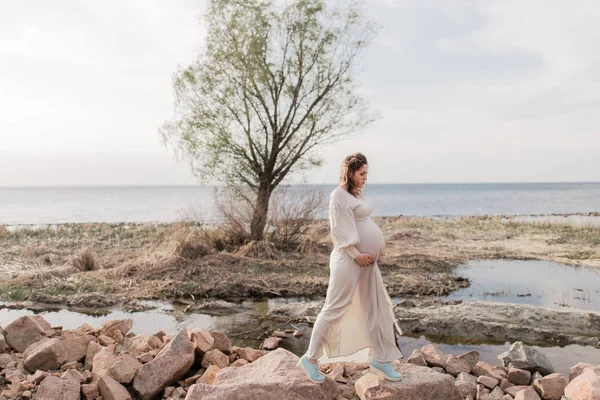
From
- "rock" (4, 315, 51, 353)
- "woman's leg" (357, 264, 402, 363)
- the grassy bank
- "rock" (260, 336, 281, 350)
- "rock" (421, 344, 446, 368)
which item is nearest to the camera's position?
"woman's leg" (357, 264, 402, 363)

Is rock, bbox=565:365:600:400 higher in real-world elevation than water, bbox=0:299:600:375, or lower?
higher

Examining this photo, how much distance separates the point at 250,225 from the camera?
13.6 meters

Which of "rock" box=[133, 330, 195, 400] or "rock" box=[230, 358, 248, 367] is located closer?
"rock" box=[133, 330, 195, 400]

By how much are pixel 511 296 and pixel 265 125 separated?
330 inches

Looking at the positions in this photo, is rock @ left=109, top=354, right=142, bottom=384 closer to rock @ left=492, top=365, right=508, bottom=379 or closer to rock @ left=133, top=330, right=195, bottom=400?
rock @ left=133, top=330, right=195, bottom=400

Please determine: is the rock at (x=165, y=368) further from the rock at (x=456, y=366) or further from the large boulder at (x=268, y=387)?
the rock at (x=456, y=366)

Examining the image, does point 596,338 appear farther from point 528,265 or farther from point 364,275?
point 528,265

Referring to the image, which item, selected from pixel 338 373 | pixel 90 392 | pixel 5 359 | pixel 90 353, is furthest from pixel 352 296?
pixel 5 359

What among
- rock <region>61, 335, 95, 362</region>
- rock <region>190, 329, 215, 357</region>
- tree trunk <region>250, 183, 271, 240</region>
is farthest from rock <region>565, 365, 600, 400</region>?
tree trunk <region>250, 183, 271, 240</region>

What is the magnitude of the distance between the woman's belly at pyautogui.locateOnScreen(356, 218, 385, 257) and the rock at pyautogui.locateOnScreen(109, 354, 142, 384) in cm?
282

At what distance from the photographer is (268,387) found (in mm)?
4145

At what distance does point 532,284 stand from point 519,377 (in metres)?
6.00

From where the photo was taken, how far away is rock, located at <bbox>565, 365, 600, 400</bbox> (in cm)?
413

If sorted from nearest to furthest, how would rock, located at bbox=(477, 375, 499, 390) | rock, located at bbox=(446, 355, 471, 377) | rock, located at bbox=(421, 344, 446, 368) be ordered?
rock, located at bbox=(477, 375, 499, 390), rock, located at bbox=(446, 355, 471, 377), rock, located at bbox=(421, 344, 446, 368)
